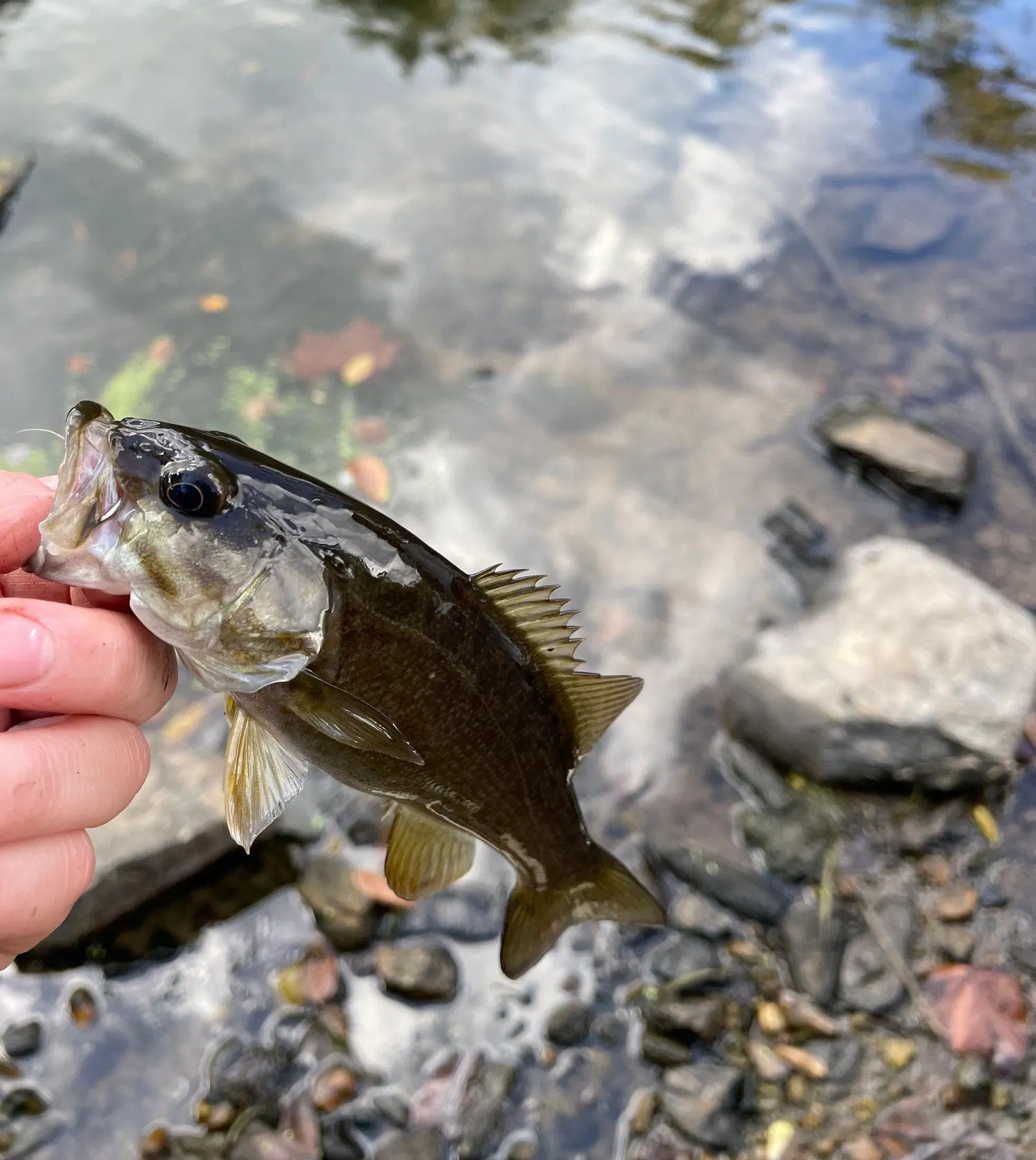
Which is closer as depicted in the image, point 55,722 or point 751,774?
point 55,722

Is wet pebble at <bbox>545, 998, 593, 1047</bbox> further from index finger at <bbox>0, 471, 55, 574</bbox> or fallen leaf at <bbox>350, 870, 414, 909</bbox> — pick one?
index finger at <bbox>0, 471, 55, 574</bbox>

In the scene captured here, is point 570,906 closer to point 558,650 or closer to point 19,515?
Answer: point 558,650

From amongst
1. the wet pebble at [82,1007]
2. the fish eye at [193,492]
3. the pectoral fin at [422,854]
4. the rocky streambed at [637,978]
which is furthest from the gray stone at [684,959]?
the fish eye at [193,492]

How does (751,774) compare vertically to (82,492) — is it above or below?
below

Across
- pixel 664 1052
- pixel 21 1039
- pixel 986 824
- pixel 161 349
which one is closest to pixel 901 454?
pixel 986 824

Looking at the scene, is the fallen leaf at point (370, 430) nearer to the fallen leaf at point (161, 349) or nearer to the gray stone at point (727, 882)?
the fallen leaf at point (161, 349)
